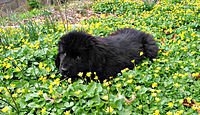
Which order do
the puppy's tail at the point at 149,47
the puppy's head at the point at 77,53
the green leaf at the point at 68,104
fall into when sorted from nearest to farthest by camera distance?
the green leaf at the point at 68,104, the puppy's head at the point at 77,53, the puppy's tail at the point at 149,47

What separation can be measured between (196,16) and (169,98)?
15.6 ft

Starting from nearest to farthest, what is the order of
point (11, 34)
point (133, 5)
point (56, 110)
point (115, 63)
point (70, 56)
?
point (56, 110)
point (70, 56)
point (115, 63)
point (11, 34)
point (133, 5)

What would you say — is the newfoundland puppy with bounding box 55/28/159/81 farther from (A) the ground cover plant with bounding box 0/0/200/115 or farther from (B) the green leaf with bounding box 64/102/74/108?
(B) the green leaf with bounding box 64/102/74/108

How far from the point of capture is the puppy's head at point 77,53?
3.16 metres


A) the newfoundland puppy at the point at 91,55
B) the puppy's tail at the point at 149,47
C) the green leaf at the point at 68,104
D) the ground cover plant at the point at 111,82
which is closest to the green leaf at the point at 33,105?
the ground cover plant at the point at 111,82

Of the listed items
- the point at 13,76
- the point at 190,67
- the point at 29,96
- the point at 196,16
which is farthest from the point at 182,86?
the point at 196,16

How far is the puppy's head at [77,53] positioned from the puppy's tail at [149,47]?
173 centimetres

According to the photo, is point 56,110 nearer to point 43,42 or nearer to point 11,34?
point 43,42

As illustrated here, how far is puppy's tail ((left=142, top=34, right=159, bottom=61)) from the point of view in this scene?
432 centimetres

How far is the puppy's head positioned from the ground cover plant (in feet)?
0.94

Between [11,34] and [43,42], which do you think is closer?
[43,42]

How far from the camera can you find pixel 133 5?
28.6 feet

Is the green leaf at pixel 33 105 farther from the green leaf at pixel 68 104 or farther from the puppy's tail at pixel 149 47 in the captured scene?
the puppy's tail at pixel 149 47

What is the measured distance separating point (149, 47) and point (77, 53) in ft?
6.95
